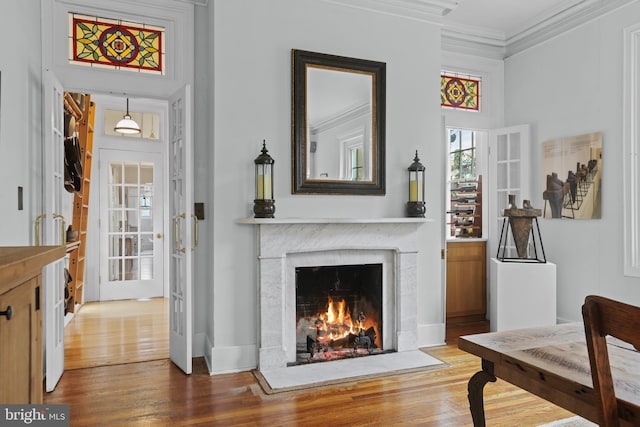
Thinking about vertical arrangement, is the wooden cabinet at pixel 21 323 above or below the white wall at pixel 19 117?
below

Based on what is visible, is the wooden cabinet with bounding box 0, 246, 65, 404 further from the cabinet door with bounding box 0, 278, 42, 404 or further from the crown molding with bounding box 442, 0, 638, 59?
the crown molding with bounding box 442, 0, 638, 59

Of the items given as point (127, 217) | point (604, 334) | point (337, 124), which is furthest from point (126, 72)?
point (604, 334)

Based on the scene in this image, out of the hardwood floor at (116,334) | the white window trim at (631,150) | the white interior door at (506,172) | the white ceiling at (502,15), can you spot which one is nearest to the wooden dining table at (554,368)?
the white window trim at (631,150)

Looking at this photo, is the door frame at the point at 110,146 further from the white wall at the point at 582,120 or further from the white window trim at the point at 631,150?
the white window trim at the point at 631,150

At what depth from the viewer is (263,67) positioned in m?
3.46

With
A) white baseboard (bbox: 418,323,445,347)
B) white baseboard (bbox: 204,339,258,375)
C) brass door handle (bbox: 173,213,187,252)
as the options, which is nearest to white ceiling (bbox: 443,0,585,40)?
white baseboard (bbox: 418,323,445,347)

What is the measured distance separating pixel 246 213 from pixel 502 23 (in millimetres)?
3506

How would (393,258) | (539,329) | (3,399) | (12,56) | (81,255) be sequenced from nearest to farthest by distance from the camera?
(3,399) < (539,329) < (12,56) < (393,258) < (81,255)

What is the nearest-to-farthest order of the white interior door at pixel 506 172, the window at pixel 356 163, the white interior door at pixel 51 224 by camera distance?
the white interior door at pixel 51 224
the window at pixel 356 163
the white interior door at pixel 506 172

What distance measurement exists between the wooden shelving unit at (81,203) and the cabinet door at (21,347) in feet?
13.2

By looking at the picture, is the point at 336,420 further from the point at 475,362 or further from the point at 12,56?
the point at 12,56

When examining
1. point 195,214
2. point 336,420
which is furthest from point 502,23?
point 336,420

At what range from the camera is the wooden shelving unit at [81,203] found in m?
5.11

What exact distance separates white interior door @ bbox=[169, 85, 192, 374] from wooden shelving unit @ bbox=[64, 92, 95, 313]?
1.97m
